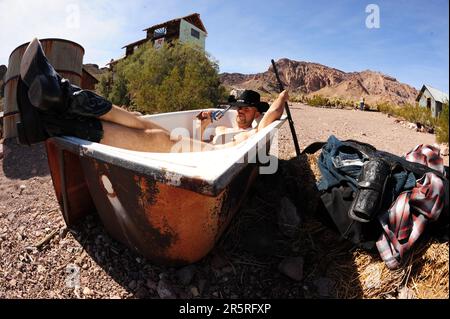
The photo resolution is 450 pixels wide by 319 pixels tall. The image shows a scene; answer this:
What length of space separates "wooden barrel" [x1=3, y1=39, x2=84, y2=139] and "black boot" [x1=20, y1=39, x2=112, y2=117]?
367 cm

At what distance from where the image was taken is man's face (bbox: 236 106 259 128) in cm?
353

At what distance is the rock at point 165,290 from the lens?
5.94ft

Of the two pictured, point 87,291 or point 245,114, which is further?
point 245,114

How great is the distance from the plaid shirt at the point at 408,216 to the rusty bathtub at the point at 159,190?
0.94 metres

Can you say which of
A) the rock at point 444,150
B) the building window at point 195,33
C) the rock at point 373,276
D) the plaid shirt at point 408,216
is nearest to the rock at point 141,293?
the rock at point 373,276

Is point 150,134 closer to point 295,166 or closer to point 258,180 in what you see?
point 258,180

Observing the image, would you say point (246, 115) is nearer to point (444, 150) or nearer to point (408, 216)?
point (408, 216)

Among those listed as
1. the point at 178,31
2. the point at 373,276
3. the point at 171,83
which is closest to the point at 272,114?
the point at 373,276

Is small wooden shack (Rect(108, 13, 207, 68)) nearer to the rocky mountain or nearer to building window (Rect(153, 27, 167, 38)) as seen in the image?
building window (Rect(153, 27, 167, 38))

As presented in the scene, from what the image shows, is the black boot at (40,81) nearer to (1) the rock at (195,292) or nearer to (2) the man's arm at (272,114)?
(1) the rock at (195,292)

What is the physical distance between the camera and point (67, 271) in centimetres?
199

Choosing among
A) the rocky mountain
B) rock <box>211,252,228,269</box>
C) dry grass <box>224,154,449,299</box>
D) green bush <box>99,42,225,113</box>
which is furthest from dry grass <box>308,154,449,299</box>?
the rocky mountain

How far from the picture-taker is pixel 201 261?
6.75 ft

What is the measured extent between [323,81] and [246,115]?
79071 millimetres
